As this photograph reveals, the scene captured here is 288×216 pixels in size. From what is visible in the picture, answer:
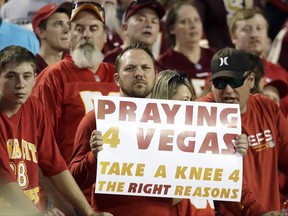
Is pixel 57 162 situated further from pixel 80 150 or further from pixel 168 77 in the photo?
pixel 168 77

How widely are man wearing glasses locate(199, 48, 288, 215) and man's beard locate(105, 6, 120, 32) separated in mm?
2754

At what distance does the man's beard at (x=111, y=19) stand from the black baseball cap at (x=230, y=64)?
271 cm

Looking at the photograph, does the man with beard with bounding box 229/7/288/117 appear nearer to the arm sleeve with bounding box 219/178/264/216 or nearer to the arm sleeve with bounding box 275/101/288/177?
the arm sleeve with bounding box 275/101/288/177

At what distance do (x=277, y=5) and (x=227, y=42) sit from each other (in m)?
0.82

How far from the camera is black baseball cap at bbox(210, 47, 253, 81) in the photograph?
28.0 feet

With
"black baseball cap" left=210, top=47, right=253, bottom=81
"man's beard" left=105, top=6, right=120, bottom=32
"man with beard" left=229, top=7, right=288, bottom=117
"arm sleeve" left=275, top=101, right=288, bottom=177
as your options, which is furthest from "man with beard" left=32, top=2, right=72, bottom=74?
"arm sleeve" left=275, top=101, right=288, bottom=177

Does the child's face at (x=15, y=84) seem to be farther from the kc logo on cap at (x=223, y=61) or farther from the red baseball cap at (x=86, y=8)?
the red baseball cap at (x=86, y=8)

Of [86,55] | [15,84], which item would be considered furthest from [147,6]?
[15,84]

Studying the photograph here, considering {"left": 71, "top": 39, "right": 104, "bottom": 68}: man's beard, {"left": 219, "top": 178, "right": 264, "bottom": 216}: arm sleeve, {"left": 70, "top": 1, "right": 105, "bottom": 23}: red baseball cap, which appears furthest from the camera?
{"left": 70, "top": 1, "right": 105, "bottom": 23}: red baseball cap

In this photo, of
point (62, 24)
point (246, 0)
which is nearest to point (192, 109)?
point (62, 24)

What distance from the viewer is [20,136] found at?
7.77m

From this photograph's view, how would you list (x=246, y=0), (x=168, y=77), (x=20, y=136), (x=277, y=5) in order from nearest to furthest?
(x=20, y=136), (x=168, y=77), (x=246, y=0), (x=277, y=5)

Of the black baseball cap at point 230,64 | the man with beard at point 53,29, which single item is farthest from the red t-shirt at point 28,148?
the man with beard at point 53,29

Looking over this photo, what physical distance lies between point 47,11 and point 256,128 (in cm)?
229
